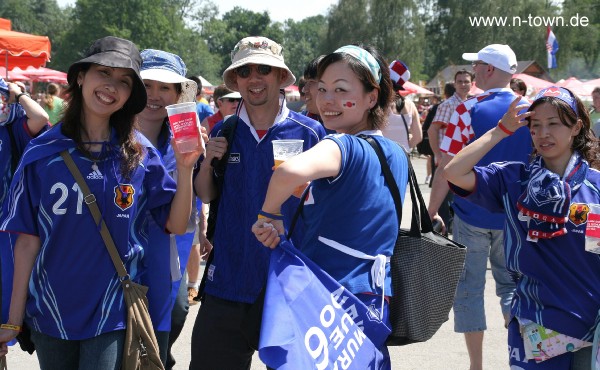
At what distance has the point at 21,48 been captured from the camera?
38.4ft

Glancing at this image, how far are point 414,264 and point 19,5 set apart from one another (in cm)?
11545

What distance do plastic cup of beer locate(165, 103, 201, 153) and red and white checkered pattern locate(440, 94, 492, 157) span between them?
3.07 meters

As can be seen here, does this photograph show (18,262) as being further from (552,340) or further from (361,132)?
(552,340)

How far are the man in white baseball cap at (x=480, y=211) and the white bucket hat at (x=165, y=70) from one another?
6.95ft

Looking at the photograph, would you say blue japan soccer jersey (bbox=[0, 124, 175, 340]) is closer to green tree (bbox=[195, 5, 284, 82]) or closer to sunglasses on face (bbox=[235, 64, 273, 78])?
sunglasses on face (bbox=[235, 64, 273, 78])

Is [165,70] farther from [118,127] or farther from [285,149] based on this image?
[285,149]

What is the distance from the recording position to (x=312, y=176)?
254cm

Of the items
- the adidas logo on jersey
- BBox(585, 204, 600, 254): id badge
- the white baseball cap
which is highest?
the white baseball cap

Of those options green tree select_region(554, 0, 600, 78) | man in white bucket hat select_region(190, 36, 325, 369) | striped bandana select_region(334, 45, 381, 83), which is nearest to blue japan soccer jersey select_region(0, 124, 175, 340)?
man in white bucket hat select_region(190, 36, 325, 369)

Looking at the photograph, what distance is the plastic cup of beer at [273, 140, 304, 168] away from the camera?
2986 mm

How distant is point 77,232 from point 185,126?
23.5 inches

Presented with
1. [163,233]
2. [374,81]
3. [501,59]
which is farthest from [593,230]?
[501,59]

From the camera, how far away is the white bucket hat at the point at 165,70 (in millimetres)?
4000

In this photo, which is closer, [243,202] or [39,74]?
[243,202]
